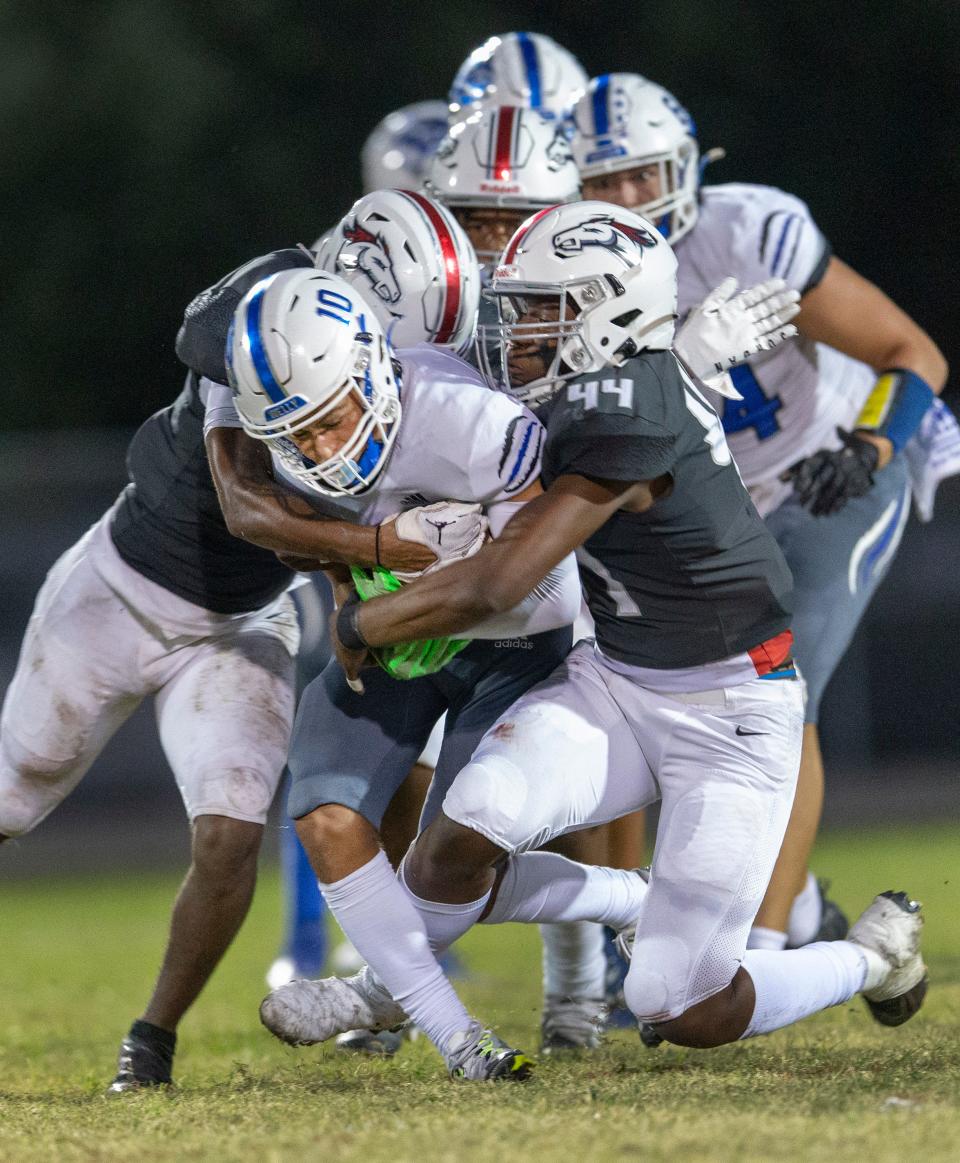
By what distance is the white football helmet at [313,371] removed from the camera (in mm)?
3744

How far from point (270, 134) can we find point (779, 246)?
9197 mm

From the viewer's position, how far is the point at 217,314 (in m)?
4.20

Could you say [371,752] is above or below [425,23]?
below

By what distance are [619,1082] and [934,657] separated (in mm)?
8040

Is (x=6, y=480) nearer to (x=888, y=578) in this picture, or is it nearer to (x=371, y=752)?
(x=888, y=578)

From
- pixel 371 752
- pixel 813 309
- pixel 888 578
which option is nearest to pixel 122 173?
pixel 888 578

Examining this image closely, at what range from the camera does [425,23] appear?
540 inches

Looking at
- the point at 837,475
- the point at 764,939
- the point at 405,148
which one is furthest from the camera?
the point at 405,148

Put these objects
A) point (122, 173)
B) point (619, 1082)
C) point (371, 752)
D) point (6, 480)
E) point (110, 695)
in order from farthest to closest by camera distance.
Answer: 1. point (122, 173)
2. point (6, 480)
3. point (110, 695)
4. point (371, 752)
5. point (619, 1082)

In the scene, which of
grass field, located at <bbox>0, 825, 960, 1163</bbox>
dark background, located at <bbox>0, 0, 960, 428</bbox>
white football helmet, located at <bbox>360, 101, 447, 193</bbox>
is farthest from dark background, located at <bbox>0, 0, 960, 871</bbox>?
grass field, located at <bbox>0, 825, 960, 1163</bbox>

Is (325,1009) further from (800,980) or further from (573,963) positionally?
(800,980)

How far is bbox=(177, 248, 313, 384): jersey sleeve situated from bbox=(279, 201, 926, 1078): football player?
0.62 m

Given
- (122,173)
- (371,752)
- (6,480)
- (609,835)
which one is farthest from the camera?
(122,173)

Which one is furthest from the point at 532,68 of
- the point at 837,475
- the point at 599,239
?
the point at 599,239
